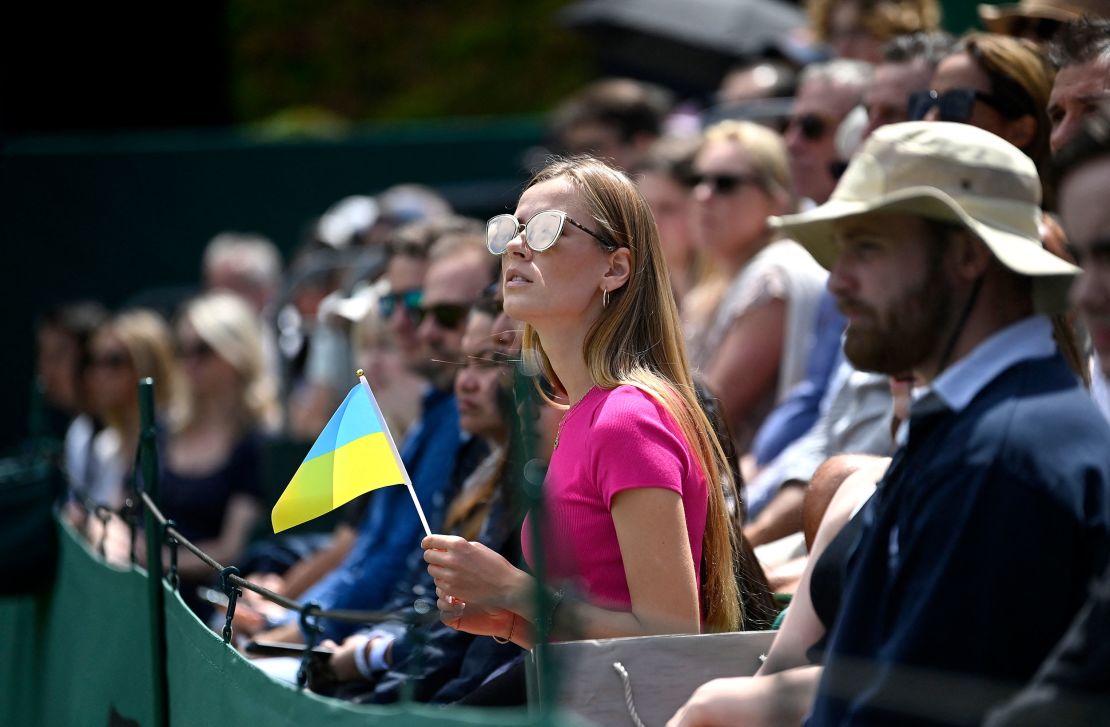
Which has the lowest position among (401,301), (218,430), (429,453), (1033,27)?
(218,430)

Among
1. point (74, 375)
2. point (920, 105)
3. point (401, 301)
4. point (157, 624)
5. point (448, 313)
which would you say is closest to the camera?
point (157, 624)

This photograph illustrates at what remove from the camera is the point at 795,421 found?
4789 mm

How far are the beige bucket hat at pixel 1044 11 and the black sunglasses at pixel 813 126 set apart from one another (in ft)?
2.25

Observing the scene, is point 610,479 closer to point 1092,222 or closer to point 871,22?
point 1092,222

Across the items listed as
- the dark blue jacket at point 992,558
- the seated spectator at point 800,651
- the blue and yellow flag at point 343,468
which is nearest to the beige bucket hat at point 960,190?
the dark blue jacket at point 992,558

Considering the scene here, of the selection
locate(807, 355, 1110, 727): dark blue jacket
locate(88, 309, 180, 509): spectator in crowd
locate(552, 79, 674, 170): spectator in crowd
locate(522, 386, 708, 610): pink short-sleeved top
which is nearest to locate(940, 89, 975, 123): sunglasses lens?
locate(522, 386, 708, 610): pink short-sleeved top

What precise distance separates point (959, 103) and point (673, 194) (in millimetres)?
2459

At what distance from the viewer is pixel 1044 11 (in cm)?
465

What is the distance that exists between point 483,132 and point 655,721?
37.4 ft

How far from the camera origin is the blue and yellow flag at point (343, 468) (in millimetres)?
2887

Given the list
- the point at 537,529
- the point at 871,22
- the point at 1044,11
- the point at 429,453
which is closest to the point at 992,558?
the point at 537,529

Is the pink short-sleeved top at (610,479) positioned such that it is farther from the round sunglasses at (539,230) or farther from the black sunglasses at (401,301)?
the black sunglasses at (401,301)

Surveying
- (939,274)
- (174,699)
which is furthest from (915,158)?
(174,699)

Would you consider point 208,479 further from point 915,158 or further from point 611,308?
point 915,158
